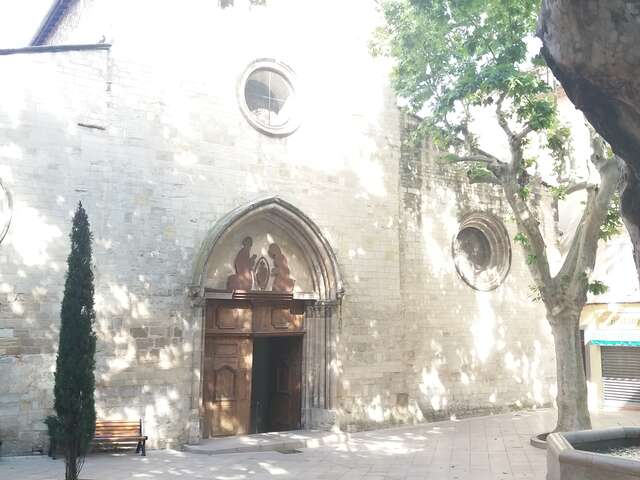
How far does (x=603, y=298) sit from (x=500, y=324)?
3.57 meters

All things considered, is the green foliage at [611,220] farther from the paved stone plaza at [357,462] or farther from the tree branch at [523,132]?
the paved stone plaza at [357,462]

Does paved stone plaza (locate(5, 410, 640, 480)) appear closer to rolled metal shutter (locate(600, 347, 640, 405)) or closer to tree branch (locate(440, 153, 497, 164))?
tree branch (locate(440, 153, 497, 164))

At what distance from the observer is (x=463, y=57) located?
11.0 metres

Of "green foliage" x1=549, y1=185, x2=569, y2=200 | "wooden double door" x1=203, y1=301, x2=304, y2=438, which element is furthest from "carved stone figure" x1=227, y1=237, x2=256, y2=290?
"green foliage" x1=549, y1=185, x2=569, y2=200

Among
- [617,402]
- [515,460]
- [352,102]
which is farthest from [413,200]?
[617,402]

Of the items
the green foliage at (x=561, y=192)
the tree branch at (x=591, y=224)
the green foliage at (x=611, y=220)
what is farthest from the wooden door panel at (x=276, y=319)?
the green foliage at (x=611, y=220)

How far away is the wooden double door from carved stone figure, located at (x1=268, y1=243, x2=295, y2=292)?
0.37m

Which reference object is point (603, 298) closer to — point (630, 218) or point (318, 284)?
point (318, 284)

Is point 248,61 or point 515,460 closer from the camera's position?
point 515,460

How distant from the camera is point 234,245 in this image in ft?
38.9

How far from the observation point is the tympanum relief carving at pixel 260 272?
1183cm

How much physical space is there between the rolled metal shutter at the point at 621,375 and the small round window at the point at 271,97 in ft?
35.2

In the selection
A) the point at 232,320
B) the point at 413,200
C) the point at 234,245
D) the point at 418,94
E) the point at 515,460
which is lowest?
the point at 515,460

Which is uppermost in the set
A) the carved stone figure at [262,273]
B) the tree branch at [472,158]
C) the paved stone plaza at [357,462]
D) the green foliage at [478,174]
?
the tree branch at [472,158]
